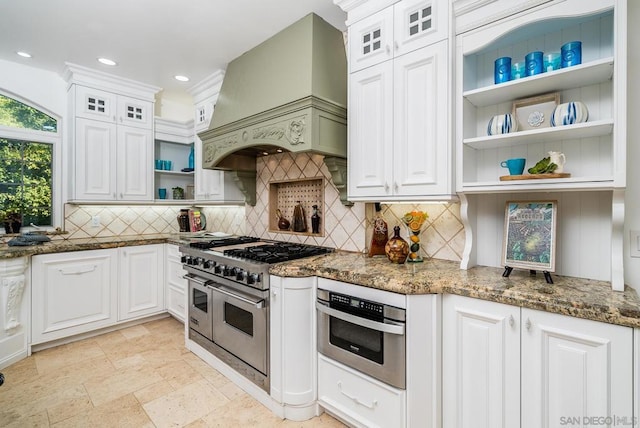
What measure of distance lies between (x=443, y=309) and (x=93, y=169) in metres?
3.63

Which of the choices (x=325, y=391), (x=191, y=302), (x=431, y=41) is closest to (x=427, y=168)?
(x=431, y=41)

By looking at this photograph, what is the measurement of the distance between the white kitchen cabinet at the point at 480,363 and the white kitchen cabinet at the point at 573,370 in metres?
0.05

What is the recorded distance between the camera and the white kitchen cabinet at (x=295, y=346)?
1880 mm

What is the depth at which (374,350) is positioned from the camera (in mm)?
1629

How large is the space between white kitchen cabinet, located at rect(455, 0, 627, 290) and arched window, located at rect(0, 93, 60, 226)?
4.09 meters

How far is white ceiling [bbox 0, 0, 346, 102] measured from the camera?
7.12 feet

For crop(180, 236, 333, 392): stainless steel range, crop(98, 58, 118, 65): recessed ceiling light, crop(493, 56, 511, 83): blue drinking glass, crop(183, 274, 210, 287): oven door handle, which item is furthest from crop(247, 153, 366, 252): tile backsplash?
crop(98, 58, 118, 65): recessed ceiling light

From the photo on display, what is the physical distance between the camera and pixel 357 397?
1.71 metres

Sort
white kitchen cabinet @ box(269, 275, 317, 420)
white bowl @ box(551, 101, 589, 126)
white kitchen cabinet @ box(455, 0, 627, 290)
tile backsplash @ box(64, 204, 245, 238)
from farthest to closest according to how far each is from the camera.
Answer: tile backsplash @ box(64, 204, 245, 238), white kitchen cabinet @ box(269, 275, 317, 420), white bowl @ box(551, 101, 589, 126), white kitchen cabinet @ box(455, 0, 627, 290)

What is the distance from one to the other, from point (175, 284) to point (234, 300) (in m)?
1.55

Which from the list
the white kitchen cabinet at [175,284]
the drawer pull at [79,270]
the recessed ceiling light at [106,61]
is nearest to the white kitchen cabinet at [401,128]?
the white kitchen cabinet at [175,284]

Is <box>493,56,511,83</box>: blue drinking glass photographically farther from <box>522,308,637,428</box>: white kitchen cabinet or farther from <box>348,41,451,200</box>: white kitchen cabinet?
<box>522,308,637,428</box>: white kitchen cabinet

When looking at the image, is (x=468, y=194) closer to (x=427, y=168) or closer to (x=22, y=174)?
(x=427, y=168)

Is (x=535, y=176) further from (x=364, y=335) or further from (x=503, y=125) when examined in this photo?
(x=364, y=335)
